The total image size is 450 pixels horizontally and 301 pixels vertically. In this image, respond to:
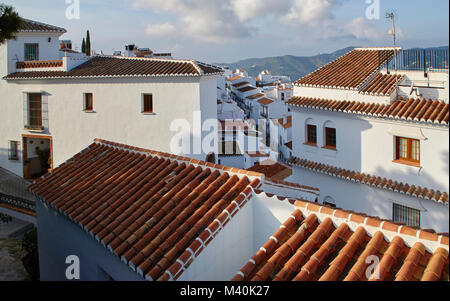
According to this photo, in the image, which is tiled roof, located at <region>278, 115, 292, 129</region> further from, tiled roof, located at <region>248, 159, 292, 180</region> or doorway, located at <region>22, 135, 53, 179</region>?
doorway, located at <region>22, 135, 53, 179</region>

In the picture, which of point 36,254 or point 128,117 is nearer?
point 36,254

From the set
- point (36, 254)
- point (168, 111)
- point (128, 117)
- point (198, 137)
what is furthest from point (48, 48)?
point (36, 254)

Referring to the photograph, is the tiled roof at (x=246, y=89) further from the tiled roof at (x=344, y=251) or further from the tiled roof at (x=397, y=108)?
the tiled roof at (x=344, y=251)

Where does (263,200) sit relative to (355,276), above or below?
above

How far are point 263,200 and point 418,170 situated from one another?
27.6ft

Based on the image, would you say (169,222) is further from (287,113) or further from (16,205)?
(287,113)

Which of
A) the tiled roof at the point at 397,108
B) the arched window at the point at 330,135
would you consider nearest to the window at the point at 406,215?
the tiled roof at the point at 397,108

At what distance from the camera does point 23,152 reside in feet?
69.9

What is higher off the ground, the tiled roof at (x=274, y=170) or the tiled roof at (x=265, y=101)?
the tiled roof at (x=265, y=101)

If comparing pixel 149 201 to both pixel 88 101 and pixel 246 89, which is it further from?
pixel 246 89

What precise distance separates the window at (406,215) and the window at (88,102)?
13251 millimetres

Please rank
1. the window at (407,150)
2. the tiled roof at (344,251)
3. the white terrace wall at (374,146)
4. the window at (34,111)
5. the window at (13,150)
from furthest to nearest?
the window at (13,150) < the window at (34,111) < the window at (407,150) < the white terrace wall at (374,146) < the tiled roof at (344,251)

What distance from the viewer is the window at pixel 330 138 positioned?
1588 cm
